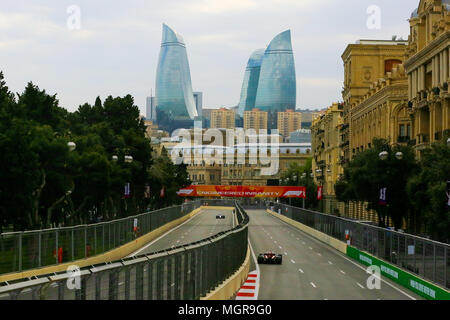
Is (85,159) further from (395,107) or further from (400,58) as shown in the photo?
(400,58)

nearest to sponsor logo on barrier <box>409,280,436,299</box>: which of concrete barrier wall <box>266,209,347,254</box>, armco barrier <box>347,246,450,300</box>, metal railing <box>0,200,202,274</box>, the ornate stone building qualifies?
armco barrier <box>347,246,450,300</box>

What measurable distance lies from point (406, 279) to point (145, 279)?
24.9 m

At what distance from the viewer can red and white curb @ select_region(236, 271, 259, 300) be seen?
3137 centimetres

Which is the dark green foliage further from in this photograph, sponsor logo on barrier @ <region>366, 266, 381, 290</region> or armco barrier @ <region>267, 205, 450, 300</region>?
sponsor logo on barrier @ <region>366, 266, 381, 290</region>

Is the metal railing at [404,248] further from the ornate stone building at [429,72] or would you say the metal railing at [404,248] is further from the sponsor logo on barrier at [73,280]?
the sponsor logo on barrier at [73,280]

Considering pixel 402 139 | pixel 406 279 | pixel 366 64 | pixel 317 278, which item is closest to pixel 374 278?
pixel 317 278

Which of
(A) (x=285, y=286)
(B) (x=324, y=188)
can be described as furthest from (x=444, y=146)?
(B) (x=324, y=188)

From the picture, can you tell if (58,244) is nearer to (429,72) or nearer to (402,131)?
(429,72)

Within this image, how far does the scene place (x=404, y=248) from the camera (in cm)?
3894

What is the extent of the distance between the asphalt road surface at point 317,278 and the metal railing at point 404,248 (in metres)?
1.33

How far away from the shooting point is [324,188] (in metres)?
145

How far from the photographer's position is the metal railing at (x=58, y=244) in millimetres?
31031

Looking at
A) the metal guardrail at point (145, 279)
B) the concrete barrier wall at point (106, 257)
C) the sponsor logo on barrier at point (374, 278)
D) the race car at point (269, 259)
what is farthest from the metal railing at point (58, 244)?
the sponsor logo on barrier at point (374, 278)
